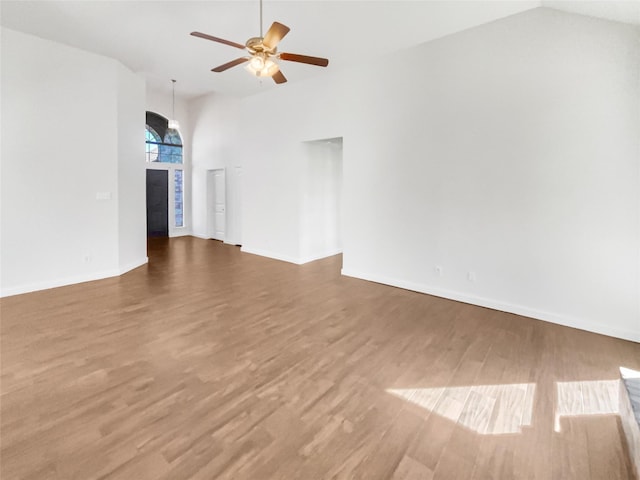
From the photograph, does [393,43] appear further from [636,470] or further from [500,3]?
[636,470]

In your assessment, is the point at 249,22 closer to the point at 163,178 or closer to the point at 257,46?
the point at 257,46

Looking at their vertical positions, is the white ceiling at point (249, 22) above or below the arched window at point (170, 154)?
above

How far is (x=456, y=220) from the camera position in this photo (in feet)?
13.6

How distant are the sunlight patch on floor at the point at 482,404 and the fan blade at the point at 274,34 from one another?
2.95 m

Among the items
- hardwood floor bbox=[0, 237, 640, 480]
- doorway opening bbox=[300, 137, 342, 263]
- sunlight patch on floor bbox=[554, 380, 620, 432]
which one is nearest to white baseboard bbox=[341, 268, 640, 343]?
hardwood floor bbox=[0, 237, 640, 480]

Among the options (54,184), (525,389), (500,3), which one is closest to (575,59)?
(500,3)

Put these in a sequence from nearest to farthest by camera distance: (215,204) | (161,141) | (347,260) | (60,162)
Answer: (60,162), (347,260), (161,141), (215,204)

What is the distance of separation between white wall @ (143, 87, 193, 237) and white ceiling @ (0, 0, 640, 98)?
4.09 m

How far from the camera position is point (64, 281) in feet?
15.2

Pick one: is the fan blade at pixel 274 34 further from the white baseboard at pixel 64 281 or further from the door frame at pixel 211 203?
the door frame at pixel 211 203

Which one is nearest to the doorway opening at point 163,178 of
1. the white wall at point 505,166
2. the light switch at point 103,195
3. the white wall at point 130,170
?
the white wall at point 130,170

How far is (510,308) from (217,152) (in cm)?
775

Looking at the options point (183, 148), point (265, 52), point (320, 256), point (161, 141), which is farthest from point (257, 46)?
point (183, 148)

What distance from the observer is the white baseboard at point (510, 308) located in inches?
125
